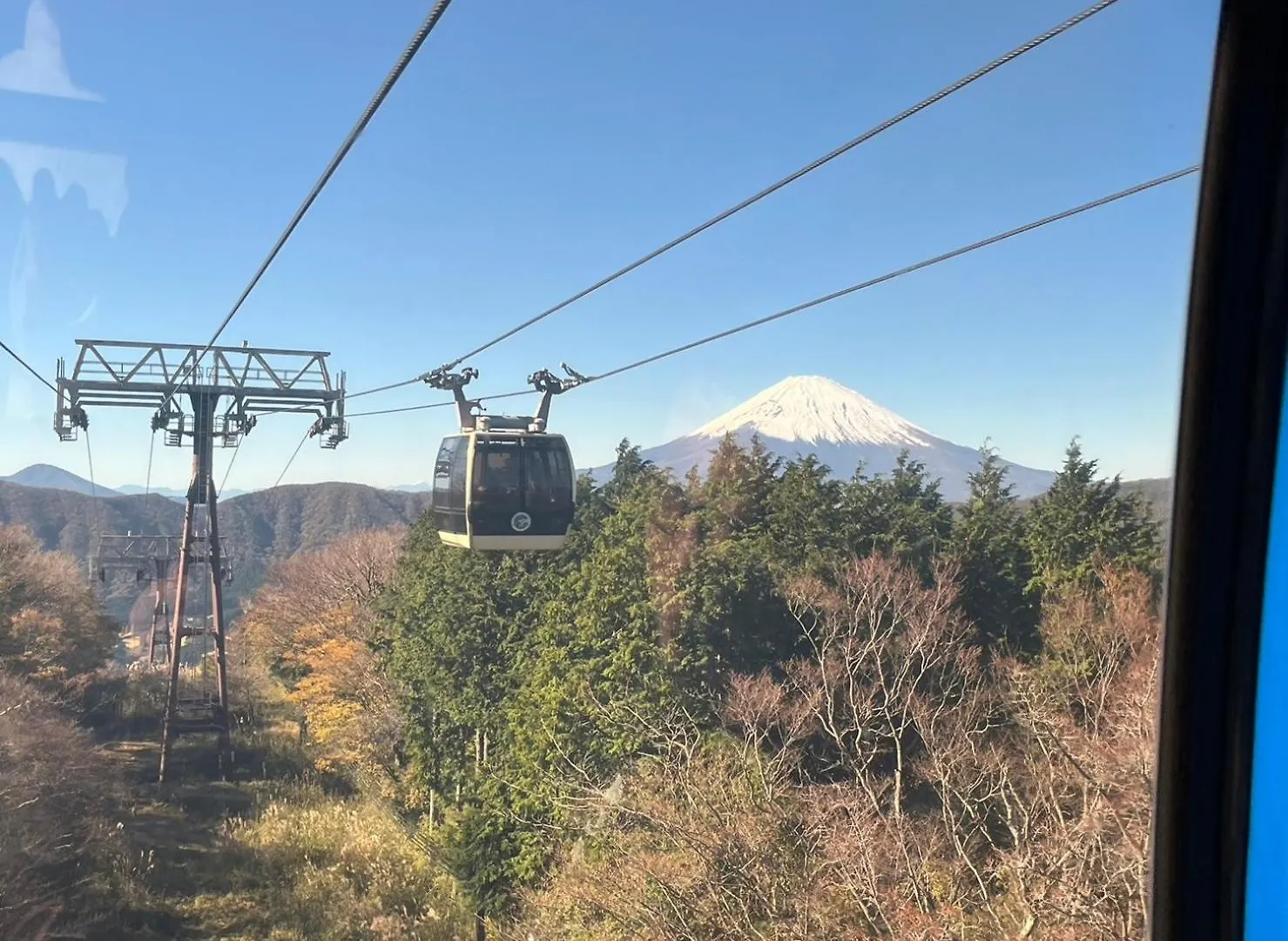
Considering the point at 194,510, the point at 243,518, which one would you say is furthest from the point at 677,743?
the point at 243,518

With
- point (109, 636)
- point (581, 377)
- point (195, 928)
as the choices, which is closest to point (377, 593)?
point (109, 636)

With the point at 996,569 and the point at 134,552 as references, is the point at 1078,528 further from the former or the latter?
the point at 134,552

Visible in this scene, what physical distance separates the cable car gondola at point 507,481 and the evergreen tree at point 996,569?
8.90 metres

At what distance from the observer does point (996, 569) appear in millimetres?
16734

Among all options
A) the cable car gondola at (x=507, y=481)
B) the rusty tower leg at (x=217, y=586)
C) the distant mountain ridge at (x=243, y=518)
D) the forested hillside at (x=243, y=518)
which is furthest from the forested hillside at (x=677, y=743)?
the forested hillside at (x=243, y=518)

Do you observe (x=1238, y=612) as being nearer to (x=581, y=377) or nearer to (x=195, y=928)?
(x=581, y=377)

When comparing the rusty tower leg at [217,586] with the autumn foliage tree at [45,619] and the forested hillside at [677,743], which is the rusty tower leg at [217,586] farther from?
the autumn foliage tree at [45,619]

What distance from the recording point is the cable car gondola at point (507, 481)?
34.0 feet

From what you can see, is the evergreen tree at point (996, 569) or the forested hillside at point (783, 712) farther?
the evergreen tree at point (996, 569)

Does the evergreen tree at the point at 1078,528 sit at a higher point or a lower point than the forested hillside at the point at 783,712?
higher

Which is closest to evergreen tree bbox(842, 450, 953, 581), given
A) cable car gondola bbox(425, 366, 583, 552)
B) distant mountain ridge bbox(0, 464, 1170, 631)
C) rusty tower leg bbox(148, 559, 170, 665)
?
cable car gondola bbox(425, 366, 583, 552)

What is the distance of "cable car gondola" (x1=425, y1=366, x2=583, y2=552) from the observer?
10.4 metres

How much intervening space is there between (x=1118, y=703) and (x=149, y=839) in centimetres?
1666

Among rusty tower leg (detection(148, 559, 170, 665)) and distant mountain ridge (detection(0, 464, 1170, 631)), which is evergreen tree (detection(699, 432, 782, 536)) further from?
distant mountain ridge (detection(0, 464, 1170, 631))
